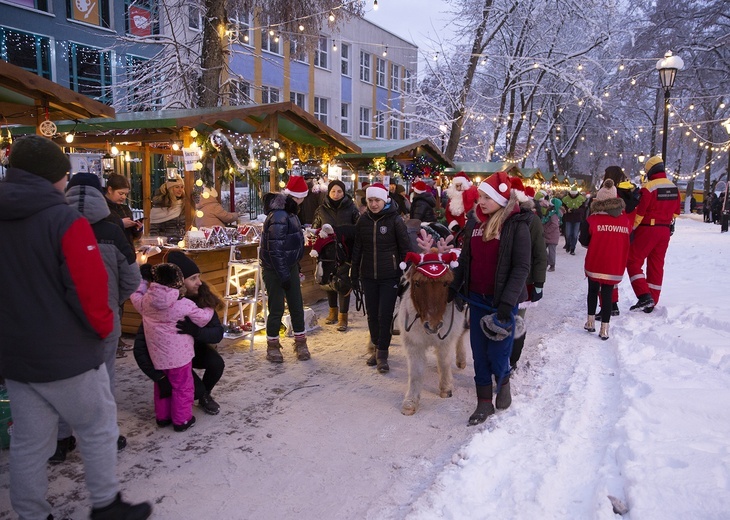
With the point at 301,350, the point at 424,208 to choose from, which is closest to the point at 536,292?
the point at 301,350

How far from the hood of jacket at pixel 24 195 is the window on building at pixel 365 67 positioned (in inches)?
1145

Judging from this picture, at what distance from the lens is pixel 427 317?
472cm

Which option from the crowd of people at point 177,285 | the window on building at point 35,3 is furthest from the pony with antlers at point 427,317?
the window on building at point 35,3

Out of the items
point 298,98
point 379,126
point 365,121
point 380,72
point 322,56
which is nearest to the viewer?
point 298,98

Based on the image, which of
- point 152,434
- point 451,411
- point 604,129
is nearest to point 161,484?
point 152,434

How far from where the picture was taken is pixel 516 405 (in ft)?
16.0

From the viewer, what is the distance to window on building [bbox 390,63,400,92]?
33.2 metres

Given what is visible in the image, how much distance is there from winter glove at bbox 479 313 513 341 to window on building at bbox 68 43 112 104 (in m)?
16.9

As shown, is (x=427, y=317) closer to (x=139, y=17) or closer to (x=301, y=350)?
(x=301, y=350)

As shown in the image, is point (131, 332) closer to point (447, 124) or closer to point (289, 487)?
point (289, 487)

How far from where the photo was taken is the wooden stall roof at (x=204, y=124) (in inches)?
307

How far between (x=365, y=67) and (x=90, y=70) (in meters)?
15.8

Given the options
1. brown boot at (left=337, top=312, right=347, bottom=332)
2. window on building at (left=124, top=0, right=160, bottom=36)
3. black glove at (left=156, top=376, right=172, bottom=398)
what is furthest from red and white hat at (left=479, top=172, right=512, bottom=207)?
window on building at (left=124, top=0, right=160, bottom=36)

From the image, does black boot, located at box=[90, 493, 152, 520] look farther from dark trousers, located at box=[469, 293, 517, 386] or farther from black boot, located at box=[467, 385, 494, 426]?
dark trousers, located at box=[469, 293, 517, 386]
